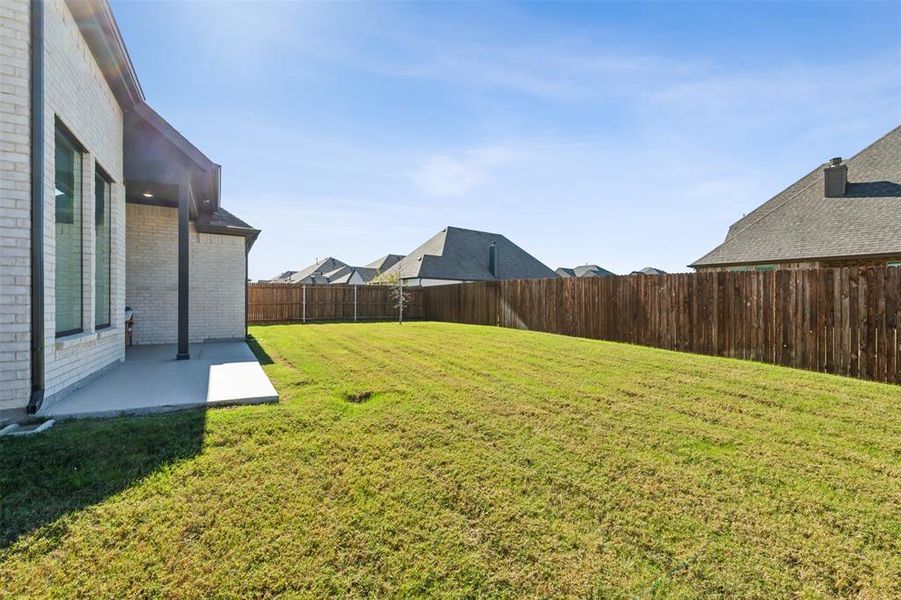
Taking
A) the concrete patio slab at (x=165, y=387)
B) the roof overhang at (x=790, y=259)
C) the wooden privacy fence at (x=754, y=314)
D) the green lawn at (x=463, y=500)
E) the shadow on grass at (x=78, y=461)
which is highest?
the roof overhang at (x=790, y=259)

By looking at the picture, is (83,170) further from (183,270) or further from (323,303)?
(323,303)

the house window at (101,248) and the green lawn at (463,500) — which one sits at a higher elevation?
the house window at (101,248)

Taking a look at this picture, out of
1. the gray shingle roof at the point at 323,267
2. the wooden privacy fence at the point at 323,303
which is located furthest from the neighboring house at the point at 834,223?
the gray shingle roof at the point at 323,267

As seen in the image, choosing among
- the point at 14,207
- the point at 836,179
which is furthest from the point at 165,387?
the point at 836,179

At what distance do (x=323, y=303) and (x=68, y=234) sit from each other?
13.9 meters

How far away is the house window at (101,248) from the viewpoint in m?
5.51

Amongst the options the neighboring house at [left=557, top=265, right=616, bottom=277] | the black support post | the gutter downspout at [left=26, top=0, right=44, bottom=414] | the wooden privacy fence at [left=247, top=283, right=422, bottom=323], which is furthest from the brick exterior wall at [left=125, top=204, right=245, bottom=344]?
the neighboring house at [left=557, top=265, right=616, bottom=277]

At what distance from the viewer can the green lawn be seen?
1.96 m

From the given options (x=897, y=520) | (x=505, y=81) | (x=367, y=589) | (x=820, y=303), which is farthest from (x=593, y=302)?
(x=367, y=589)

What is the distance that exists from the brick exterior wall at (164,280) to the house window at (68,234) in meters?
4.27

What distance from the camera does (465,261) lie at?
2838 cm

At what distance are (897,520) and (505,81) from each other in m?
10.5

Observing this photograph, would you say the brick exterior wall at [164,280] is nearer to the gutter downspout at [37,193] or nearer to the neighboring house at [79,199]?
the neighboring house at [79,199]

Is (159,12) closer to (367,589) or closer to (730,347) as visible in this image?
(367,589)
